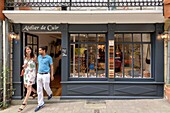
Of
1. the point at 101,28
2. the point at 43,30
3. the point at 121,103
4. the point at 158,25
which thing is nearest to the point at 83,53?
the point at 101,28

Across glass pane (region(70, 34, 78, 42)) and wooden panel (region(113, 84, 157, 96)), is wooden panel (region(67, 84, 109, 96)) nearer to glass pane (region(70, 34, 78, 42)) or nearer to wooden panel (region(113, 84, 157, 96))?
wooden panel (region(113, 84, 157, 96))

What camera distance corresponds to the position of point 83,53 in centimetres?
849

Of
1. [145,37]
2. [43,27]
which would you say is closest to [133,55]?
[145,37]

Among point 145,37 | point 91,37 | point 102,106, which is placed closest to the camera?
point 102,106

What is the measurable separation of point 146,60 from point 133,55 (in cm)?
52

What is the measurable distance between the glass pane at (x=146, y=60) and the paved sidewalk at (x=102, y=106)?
3.43ft

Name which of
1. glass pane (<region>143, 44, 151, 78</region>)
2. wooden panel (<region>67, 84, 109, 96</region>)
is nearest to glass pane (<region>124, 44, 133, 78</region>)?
glass pane (<region>143, 44, 151, 78</region>)

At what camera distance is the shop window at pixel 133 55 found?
328 inches

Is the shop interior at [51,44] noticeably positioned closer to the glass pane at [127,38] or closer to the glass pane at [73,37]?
the glass pane at [73,37]

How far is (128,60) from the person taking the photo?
843 centimetres

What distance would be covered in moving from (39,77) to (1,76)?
140 cm

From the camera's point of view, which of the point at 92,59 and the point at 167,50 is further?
the point at 92,59

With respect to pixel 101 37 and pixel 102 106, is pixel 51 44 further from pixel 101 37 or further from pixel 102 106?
pixel 102 106

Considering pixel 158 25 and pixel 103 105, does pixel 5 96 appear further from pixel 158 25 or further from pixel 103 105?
pixel 158 25
